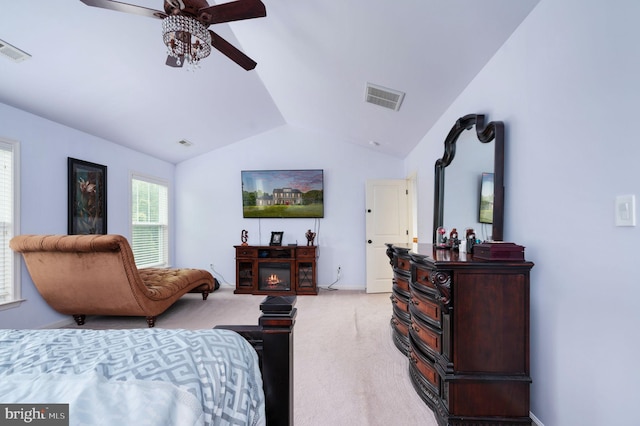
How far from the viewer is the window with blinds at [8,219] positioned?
9.82 feet

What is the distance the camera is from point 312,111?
4434 millimetres

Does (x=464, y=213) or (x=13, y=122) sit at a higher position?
(x=13, y=122)

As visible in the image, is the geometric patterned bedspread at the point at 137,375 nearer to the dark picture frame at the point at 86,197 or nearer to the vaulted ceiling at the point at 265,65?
the vaulted ceiling at the point at 265,65

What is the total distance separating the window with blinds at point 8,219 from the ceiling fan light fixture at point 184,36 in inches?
102

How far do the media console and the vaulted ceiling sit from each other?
2.20 metres

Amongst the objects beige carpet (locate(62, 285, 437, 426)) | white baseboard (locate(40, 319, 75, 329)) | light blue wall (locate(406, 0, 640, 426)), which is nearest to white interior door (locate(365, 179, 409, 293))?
beige carpet (locate(62, 285, 437, 426))

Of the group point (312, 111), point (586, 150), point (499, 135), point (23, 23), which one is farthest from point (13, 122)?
point (586, 150)

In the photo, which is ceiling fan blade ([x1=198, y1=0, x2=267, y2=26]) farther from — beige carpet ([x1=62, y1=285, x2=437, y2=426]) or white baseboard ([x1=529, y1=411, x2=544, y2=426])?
white baseboard ([x1=529, y1=411, x2=544, y2=426])

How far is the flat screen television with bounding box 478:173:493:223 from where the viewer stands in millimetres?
2078

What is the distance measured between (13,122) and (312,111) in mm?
3412

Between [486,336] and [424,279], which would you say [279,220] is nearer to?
[424,279]

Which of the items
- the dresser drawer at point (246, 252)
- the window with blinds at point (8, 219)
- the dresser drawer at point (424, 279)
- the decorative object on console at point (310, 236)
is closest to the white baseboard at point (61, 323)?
the window with blinds at point (8, 219)

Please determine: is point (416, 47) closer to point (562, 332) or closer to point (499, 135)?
point (499, 135)

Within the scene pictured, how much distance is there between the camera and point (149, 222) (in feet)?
16.8
